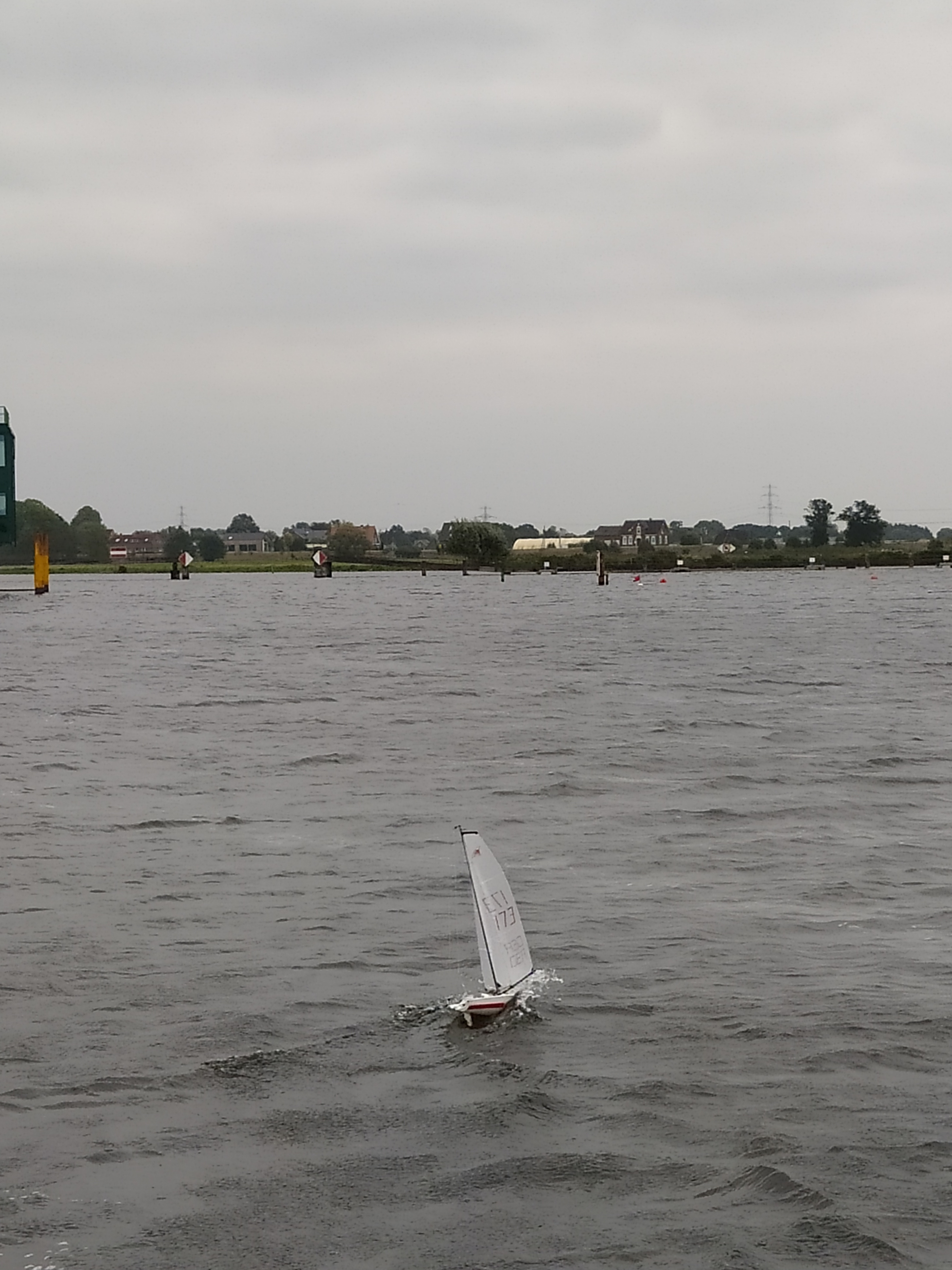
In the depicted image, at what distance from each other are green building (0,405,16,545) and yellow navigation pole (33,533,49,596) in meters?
17.8

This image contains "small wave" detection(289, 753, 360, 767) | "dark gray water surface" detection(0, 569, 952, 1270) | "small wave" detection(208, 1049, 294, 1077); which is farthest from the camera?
"small wave" detection(289, 753, 360, 767)

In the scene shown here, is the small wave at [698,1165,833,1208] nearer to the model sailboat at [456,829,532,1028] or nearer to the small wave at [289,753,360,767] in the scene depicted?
the model sailboat at [456,829,532,1028]

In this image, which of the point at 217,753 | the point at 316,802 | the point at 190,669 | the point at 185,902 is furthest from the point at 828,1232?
the point at 190,669

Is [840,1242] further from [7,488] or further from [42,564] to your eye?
[42,564]

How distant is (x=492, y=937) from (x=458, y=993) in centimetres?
97

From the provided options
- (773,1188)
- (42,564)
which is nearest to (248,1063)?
(773,1188)

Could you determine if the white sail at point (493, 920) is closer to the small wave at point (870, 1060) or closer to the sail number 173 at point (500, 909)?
the sail number 173 at point (500, 909)

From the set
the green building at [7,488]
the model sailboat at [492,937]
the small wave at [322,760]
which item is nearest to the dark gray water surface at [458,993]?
the small wave at [322,760]

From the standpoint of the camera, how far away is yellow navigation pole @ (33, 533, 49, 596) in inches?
5244

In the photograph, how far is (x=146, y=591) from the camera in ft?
546

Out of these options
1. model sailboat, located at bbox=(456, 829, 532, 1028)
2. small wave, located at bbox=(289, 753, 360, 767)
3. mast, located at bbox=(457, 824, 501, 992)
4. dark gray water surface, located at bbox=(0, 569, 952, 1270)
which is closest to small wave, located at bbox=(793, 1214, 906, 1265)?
dark gray water surface, located at bbox=(0, 569, 952, 1270)

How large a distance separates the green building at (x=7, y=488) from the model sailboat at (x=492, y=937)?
10388 cm

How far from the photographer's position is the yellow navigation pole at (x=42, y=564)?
437 feet

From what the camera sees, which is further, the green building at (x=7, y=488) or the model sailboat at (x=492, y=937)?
the green building at (x=7, y=488)
